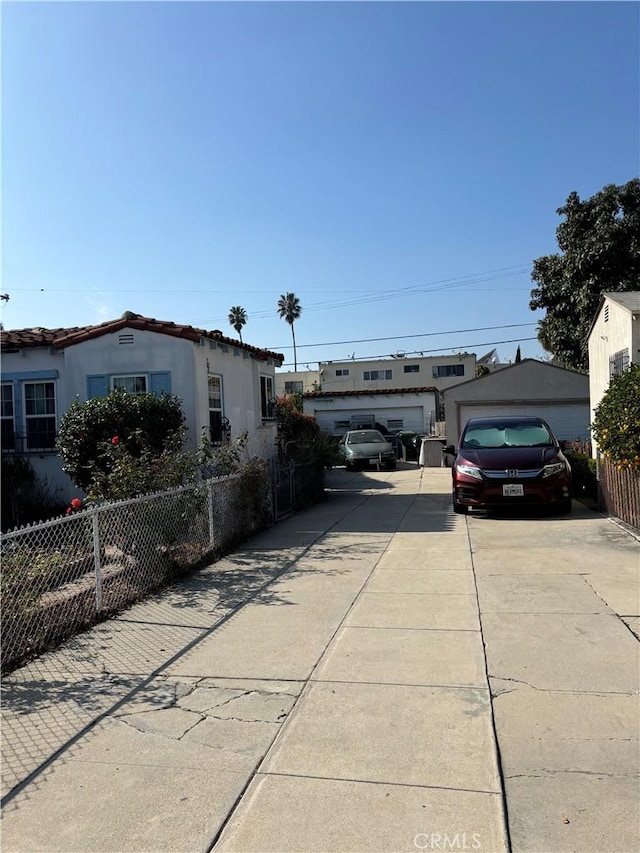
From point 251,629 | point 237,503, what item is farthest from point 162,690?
point 237,503

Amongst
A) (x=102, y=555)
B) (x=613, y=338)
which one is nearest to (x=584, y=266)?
(x=613, y=338)

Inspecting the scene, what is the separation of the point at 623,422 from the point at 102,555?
260 inches

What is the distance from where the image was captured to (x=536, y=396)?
22875 mm

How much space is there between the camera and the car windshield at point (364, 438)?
78.0 feet

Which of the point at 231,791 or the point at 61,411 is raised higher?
the point at 61,411

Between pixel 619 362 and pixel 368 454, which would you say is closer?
pixel 619 362

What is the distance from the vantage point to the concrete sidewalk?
2.64m

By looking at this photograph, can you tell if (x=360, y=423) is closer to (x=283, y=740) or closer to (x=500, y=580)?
(x=500, y=580)

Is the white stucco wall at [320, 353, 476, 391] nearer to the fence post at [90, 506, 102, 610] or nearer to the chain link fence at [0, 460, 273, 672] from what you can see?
the chain link fence at [0, 460, 273, 672]

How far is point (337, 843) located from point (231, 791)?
612 mm

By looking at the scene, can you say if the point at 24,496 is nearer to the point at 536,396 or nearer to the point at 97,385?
the point at 97,385

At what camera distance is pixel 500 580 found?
6.57m

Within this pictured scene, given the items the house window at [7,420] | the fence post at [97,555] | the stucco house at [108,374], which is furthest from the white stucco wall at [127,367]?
the fence post at [97,555]

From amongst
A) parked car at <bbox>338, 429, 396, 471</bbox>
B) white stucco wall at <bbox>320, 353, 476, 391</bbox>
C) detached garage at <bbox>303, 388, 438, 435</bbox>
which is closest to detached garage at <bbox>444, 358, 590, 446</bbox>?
parked car at <bbox>338, 429, 396, 471</bbox>
